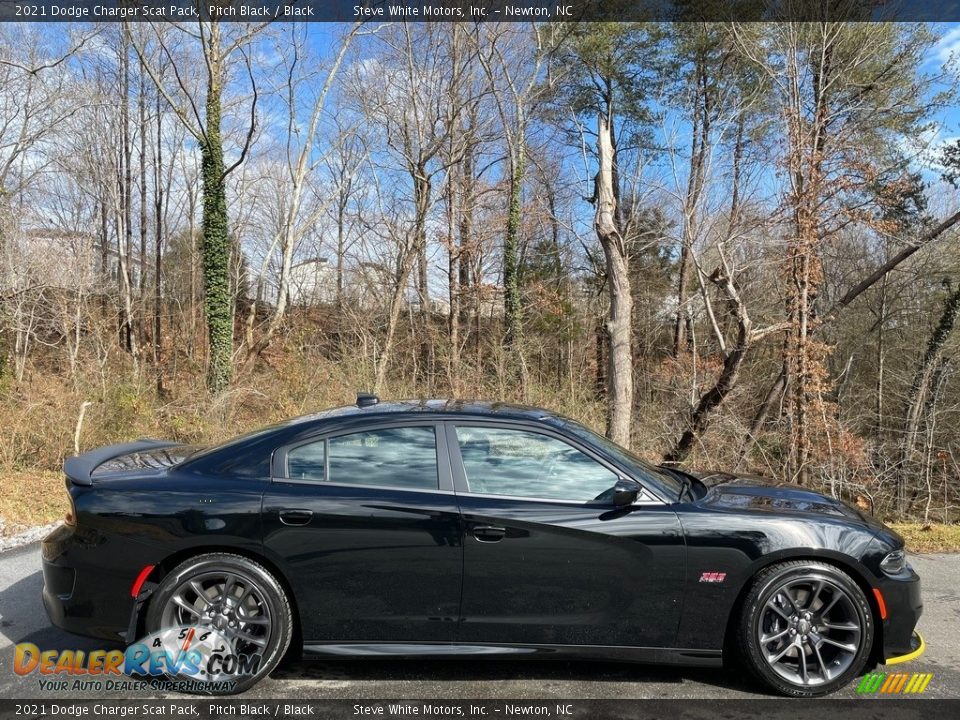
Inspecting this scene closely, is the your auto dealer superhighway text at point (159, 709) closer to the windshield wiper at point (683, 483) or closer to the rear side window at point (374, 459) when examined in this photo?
the rear side window at point (374, 459)

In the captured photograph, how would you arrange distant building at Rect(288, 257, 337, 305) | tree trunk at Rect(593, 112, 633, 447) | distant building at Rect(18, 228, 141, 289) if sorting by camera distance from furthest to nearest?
distant building at Rect(288, 257, 337, 305) < distant building at Rect(18, 228, 141, 289) < tree trunk at Rect(593, 112, 633, 447)

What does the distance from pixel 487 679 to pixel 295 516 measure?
1311 mm

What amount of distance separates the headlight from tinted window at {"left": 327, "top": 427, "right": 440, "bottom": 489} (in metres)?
2.36

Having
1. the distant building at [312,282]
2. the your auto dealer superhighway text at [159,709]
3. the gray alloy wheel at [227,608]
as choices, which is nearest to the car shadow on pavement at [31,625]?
the your auto dealer superhighway text at [159,709]

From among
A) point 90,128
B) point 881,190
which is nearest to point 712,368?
point 881,190

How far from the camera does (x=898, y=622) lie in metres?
3.29

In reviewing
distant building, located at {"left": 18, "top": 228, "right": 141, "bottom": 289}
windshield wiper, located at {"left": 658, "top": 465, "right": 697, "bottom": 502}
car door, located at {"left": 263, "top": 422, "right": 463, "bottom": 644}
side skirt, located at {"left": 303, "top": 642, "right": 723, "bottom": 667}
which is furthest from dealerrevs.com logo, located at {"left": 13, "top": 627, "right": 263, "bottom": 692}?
distant building, located at {"left": 18, "top": 228, "right": 141, "bottom": 289}

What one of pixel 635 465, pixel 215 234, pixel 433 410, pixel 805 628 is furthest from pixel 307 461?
pixel 215 234

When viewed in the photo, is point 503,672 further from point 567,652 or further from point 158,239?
point 158,239

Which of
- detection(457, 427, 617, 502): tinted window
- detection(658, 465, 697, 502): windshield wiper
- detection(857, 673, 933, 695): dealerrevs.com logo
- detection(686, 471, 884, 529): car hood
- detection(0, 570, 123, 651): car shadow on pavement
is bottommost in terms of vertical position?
detection(857, 673, 933, 695): dealerrevs.com logo

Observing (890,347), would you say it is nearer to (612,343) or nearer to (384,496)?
(612,343)

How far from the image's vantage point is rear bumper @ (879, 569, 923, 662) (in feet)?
10.8

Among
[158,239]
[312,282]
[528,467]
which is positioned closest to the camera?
[528,467]

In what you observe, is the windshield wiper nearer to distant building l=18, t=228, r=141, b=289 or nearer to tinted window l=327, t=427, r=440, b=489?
tinted window l=327, t=427, r=440, b=489
